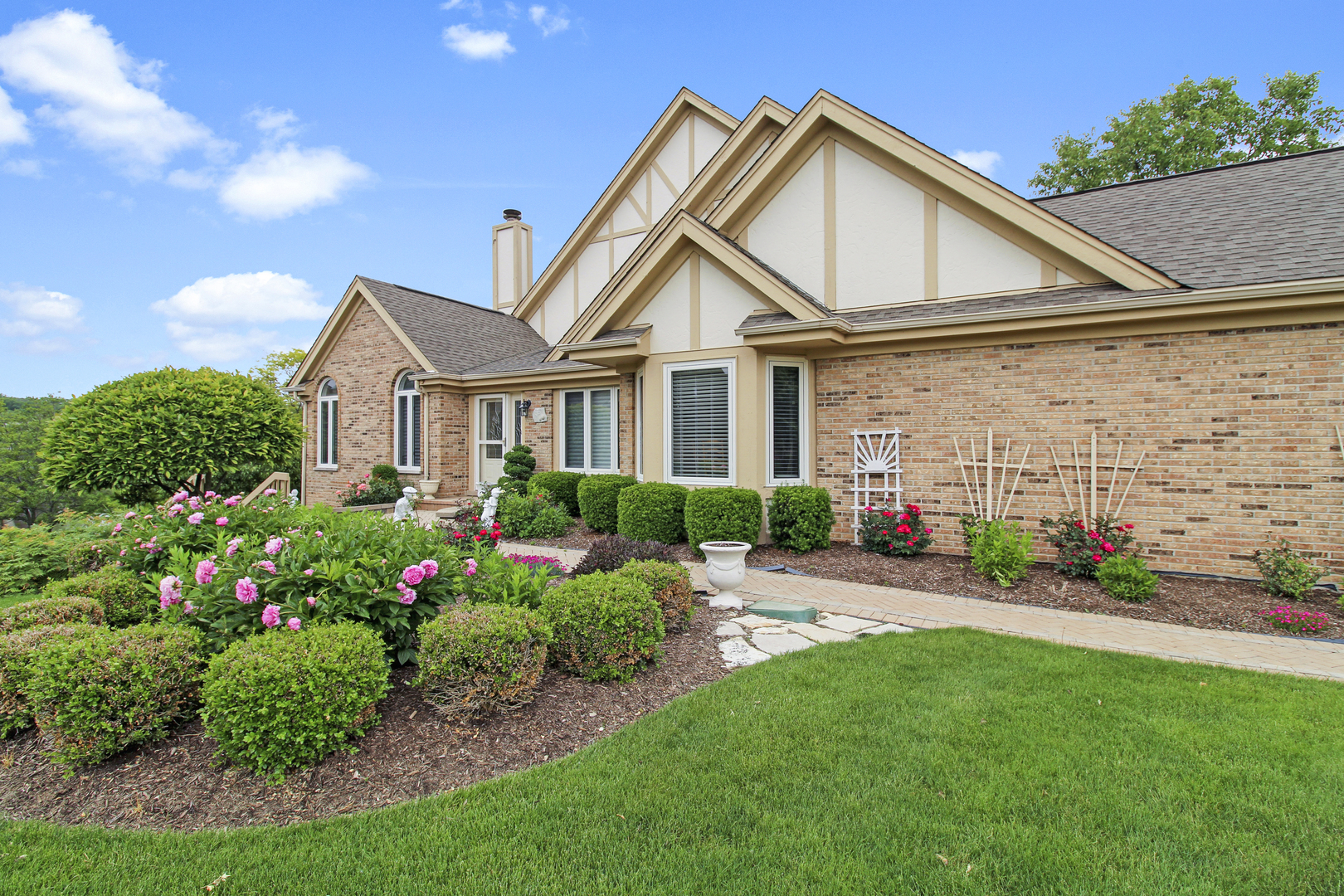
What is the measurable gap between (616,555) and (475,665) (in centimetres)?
273

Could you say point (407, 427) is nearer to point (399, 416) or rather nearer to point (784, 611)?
point (399, 416)

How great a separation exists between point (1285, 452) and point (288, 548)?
955 centimetres

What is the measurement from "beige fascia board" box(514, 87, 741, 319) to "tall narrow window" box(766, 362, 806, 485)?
8.14m

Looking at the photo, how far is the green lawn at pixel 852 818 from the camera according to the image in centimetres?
238

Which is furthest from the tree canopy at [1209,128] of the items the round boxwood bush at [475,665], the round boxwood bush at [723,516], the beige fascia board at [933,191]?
the round boxwood bush at [475,665]

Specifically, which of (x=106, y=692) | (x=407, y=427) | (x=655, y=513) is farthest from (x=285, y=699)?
(x=407, y=427)

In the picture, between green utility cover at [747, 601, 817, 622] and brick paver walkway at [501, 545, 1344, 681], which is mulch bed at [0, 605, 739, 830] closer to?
green utility cover at [747, 601, 817, 622]

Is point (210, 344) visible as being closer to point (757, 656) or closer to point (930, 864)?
point (757, 656)

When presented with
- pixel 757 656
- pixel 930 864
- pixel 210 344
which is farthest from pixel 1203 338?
pixel 210 344

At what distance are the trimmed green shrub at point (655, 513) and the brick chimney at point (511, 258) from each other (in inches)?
479

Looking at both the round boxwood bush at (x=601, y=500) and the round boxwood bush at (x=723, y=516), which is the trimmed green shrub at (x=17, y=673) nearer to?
the round boxwood bush at (x=723, y=516)

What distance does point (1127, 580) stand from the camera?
6402mm

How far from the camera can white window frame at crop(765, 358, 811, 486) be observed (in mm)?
9102

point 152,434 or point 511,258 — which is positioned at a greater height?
point 511,258
